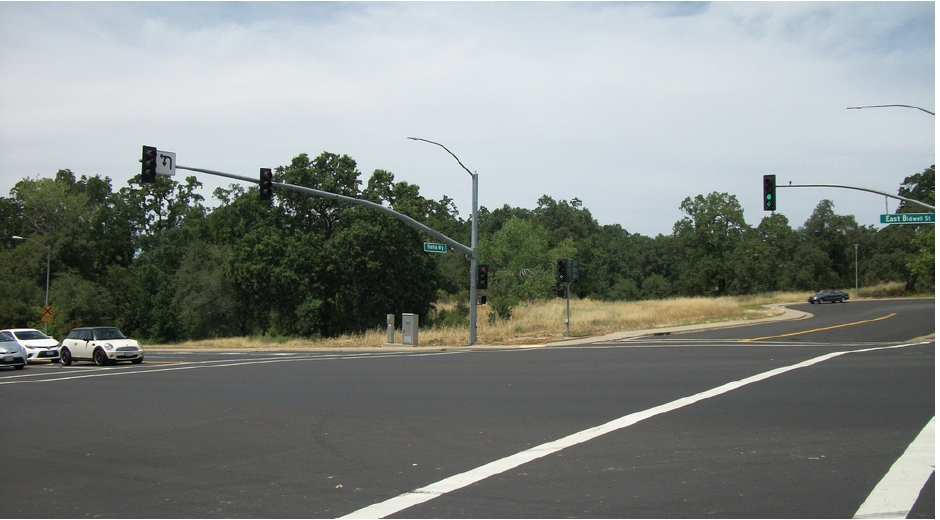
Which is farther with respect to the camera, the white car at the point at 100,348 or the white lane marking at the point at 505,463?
the white car at the point at 100,348

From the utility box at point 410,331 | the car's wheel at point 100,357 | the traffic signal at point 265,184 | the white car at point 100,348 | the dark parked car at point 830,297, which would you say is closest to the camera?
the traffic signal at point 265,184

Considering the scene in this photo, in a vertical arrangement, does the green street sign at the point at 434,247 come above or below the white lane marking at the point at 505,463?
above

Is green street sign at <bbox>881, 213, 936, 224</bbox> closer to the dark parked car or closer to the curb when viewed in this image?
the curb

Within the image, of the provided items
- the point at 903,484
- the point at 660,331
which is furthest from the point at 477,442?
the point at 660,331

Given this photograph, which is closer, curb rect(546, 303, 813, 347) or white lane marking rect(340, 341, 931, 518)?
white lane marking rect(340, 341, 931, 518)

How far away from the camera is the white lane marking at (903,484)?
258 inches

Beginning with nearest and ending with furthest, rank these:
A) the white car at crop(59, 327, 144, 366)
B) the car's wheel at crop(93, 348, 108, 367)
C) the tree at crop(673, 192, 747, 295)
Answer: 1. the white car at crop(59, 327, 144, 366)
2. the car's wheel at crop(93, 348, 108, 367)
3. the tree at crop(673, 192, 747, 295)

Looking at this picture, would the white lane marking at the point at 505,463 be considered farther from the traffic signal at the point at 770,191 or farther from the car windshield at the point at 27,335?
the car windshield at the point at 27,335

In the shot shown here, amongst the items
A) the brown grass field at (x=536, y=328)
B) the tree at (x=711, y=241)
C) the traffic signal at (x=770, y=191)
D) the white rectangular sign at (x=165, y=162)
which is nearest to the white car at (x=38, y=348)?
the brown grass field at (x=536, y=328)

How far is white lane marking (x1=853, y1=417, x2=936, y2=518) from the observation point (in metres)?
6.55

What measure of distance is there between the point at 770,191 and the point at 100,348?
24.6 meters

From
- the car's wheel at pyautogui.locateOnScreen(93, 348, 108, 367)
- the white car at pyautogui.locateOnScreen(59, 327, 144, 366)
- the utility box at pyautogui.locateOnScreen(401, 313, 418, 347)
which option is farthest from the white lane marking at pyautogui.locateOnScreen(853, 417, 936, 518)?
the utility box at pyautogui.locateOnScreen(401, 313, 418, 347)

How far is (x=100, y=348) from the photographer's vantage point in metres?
26.1

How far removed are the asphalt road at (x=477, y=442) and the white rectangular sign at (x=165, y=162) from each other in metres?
6.54
